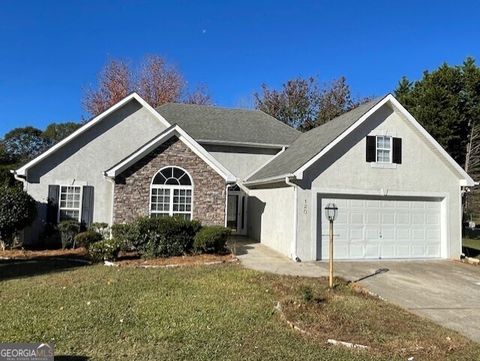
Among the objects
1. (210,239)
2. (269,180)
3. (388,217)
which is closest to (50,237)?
(210,239)

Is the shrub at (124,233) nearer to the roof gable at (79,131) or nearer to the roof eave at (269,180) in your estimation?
the roof gable at (79,131)

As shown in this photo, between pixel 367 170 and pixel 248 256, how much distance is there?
17.7ft

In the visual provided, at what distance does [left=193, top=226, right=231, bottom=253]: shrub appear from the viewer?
14180mm

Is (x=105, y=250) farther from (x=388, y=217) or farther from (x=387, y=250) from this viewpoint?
(x=388, y=217)

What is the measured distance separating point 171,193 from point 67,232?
13.8 feet

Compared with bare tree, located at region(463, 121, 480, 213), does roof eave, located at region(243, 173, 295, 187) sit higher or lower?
lower

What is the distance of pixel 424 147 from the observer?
16.4 meters

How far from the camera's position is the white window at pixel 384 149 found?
15.9 metres

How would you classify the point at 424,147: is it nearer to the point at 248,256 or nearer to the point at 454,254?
the point at 454,254

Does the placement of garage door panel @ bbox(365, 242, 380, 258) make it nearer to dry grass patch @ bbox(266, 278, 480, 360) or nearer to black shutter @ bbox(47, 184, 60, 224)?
dry grass patch @ bbox(266, 278, 480, 360)

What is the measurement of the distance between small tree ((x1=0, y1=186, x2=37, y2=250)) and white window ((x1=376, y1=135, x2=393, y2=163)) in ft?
42.1

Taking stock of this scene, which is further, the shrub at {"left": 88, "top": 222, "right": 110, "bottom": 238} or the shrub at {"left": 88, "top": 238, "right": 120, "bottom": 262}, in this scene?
the shrub at {"left": 88, "top": 222, "right": 110, "bottom": 238}

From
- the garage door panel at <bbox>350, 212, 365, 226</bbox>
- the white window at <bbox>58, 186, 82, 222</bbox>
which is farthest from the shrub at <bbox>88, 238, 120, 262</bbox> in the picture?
the garage door panel at <bbox>350, 212, 365, 226</bbox>

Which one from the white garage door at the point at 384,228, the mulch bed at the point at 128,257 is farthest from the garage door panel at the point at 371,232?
the mulch bed at the point at 128,257
